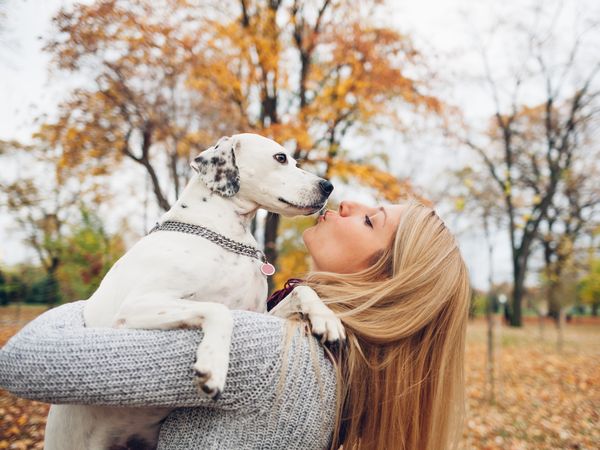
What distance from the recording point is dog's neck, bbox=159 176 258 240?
203cm

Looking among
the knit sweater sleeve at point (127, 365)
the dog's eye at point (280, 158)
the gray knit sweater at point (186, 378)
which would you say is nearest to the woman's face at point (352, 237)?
the dog's eye at point (280, 158)

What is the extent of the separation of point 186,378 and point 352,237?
107 centimetres

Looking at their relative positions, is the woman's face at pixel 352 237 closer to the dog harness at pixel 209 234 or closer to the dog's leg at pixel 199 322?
the dog harness at pixel 209 234

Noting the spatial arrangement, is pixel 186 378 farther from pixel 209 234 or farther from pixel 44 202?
pixel 44 202

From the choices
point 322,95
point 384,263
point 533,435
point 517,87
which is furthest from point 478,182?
point 384,263

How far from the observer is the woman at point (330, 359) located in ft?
4.26

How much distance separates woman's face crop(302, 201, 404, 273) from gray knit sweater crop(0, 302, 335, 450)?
665 millimetres

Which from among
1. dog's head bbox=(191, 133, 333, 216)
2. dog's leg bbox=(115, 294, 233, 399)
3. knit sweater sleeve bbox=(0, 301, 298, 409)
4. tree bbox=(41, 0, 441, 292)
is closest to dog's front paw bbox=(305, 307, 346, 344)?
knit sweater sleeve bbox=(0, 301, 298, 409)

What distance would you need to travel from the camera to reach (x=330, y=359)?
1.59 meters

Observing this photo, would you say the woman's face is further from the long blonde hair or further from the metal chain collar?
the metal chain collar

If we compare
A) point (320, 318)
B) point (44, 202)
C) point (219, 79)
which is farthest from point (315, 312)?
point (44, 202)

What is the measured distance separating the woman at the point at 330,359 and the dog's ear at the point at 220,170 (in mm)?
454

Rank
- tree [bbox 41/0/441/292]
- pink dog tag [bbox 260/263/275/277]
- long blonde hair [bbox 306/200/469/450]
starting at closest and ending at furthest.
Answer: long blonde hair [bbox 306/200/469/450] < pink dog tag [bbox 260/263/275/277] < tree [bbox 41/0/441/292]

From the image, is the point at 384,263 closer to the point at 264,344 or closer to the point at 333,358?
the point at 333,358
